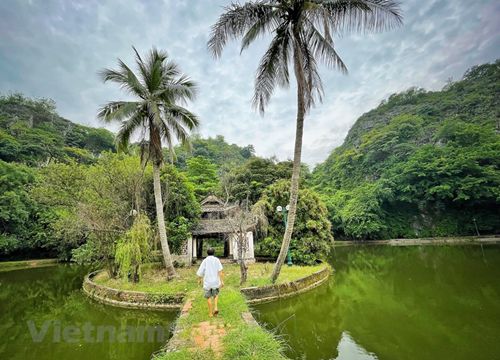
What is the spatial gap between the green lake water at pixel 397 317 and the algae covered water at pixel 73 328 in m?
3.53

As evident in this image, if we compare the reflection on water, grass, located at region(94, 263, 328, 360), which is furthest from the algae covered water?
the reflection on water

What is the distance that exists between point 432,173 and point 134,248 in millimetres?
28845

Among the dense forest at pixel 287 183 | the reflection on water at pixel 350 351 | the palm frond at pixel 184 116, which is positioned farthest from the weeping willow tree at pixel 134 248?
the reflection on water at pixel 350 351

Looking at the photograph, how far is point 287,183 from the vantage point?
1797 cm

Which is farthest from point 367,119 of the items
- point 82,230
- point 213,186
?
point 82,230

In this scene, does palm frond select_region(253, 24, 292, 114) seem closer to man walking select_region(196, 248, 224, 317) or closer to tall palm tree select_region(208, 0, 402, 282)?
tall palm tree select_region(208, 0, 402, 282)

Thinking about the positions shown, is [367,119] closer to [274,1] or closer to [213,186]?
[213,186]

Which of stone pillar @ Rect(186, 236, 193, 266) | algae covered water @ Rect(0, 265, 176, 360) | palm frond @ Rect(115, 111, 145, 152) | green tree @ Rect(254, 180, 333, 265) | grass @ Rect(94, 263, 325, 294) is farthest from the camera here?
stone pillar @ Rect(186, 236, 193, 266)

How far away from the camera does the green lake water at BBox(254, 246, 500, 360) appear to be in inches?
227

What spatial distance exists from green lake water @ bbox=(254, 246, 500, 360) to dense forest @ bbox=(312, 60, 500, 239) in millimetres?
15702

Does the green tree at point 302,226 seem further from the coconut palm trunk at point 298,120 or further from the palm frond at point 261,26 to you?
the palm frond at point 261,26

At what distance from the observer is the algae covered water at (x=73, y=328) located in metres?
6.41

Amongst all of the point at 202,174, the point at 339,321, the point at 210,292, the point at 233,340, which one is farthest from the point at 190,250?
the point at 202,174

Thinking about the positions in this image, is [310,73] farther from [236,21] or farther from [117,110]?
[117,110]
